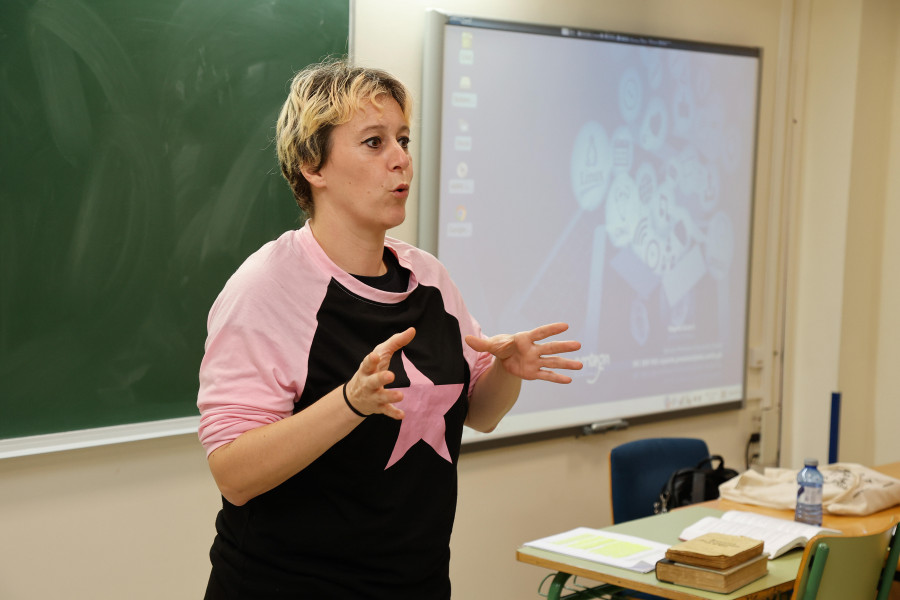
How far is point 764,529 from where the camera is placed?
2.62m

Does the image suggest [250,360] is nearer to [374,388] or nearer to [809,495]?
[374,388]

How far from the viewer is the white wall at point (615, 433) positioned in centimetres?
254

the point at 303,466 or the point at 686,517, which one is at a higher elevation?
the point at 303,466

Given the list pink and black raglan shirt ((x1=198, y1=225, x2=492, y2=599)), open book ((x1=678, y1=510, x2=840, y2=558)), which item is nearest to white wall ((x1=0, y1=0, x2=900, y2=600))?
open book ((x1=678, y1=510, x2=840, y2=558))

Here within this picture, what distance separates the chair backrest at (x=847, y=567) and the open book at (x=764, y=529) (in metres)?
0.19

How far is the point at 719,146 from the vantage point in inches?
163

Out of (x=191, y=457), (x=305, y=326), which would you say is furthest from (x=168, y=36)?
(x=305, y=326)

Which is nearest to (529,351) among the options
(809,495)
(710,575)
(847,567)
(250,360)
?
(250,360)

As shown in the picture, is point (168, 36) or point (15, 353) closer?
point (15, 353)

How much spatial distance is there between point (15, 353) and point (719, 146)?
308 cm

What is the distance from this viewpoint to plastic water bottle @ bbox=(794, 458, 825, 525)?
2740 millimetres

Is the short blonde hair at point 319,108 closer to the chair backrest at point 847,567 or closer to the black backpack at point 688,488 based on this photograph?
the chair backrest at point 847,567

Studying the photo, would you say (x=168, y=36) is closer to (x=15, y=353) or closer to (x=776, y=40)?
(x=15, y=353)

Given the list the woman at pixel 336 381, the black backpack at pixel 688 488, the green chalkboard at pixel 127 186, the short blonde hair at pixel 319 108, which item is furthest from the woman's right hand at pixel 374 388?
the black backpack at pixel 688 488
